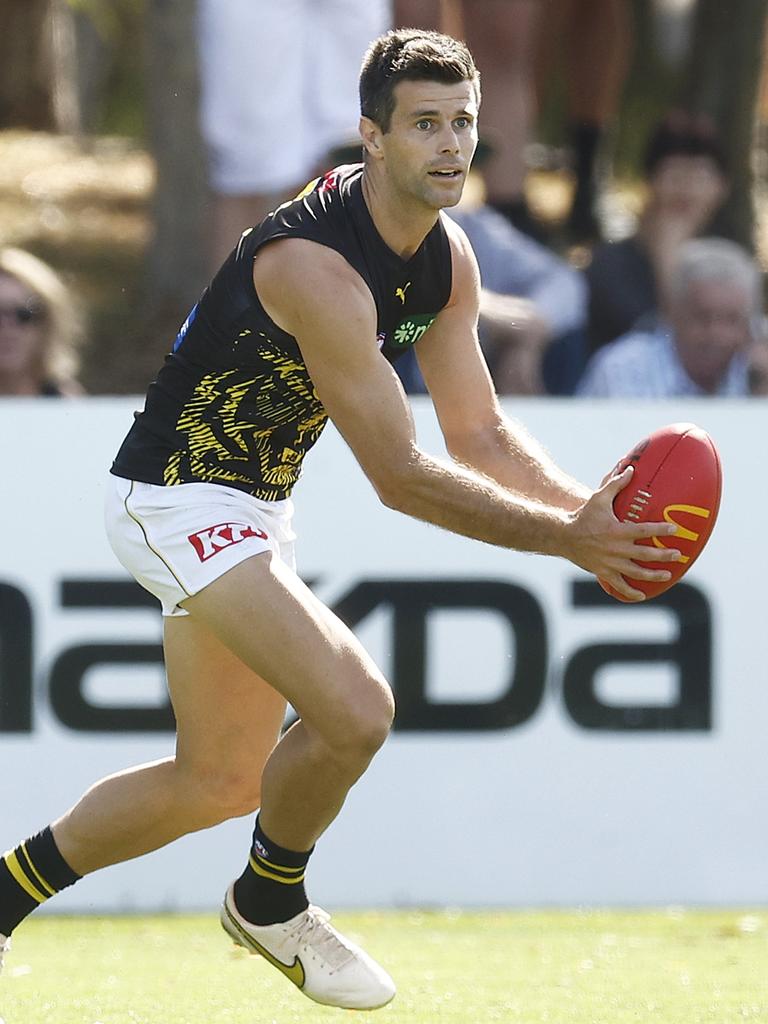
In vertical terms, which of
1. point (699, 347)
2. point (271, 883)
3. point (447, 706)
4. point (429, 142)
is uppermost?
point (429, 142)

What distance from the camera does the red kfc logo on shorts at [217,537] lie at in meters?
4.46

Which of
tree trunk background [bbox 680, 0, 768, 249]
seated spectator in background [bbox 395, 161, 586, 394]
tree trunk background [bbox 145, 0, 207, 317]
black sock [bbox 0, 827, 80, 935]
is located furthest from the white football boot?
tree trunk background [bbox 680, 0, 768, 249]

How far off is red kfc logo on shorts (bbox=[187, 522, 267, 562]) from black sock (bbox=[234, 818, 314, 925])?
67 centimetres

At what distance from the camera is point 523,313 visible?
26.6ft

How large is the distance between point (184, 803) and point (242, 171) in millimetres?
4524

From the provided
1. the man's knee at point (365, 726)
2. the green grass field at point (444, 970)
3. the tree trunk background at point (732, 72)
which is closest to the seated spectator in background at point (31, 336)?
the green grass field at point (444, 970)

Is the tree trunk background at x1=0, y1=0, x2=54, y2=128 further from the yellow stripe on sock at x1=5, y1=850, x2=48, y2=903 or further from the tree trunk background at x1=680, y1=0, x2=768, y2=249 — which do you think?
the yellow stripe on sock at x1=5, y1=850, x2=48, y2=903

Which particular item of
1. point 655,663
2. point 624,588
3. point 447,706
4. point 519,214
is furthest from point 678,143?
point 624,588

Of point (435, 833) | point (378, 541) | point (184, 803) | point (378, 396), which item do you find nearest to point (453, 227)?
point (378, 396)

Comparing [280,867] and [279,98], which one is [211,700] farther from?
[279,98]

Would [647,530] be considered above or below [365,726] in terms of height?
above

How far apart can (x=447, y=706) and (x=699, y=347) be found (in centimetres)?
203

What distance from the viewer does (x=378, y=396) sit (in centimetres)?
426

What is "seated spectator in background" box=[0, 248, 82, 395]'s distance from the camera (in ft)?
24.3
